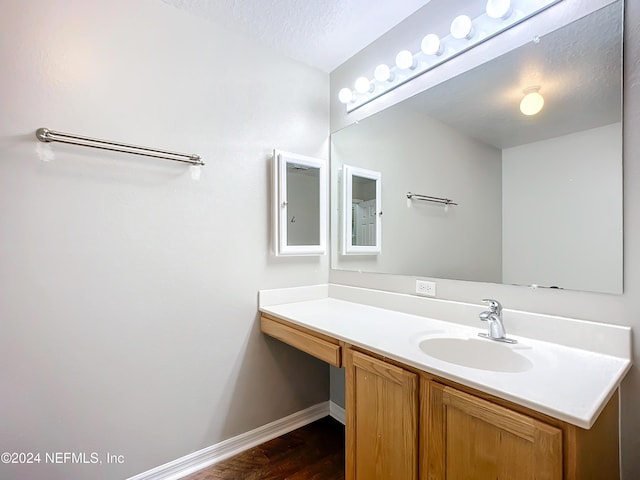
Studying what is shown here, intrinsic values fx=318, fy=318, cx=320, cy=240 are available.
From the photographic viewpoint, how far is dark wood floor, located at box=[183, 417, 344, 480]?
5.36ft

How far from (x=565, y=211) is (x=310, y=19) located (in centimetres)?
154

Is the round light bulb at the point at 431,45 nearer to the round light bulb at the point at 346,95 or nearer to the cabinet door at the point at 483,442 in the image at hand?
the round light bulb at the point at 346,95

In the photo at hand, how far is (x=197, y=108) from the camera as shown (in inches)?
66.5

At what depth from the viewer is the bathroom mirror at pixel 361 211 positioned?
1990 millimetres

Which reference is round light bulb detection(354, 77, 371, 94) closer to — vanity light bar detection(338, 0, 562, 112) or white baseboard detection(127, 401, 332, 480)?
vanity light bar detection(338, 0, 562, 112)

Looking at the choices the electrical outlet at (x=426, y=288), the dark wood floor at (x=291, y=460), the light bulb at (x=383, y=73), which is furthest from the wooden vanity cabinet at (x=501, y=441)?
the light bulb at (x=383, y=73)

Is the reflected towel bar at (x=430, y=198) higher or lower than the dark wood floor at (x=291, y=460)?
higher

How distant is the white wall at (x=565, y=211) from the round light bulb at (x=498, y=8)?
55 centimetres

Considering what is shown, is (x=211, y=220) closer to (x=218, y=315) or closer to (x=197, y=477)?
(x=218, y=315)

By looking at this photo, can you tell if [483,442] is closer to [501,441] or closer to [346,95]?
[501,441]

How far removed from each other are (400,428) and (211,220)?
132cm

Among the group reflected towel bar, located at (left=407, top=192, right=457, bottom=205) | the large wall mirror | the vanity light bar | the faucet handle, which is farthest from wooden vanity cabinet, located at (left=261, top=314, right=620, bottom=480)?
the vanity light bar

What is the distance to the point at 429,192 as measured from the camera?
1732 millimetres

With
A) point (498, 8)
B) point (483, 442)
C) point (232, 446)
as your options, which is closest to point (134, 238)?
point (232, 446)
